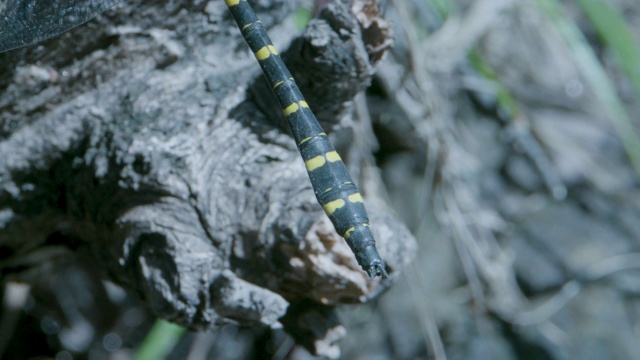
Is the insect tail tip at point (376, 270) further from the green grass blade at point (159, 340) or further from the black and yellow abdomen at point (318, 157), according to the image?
the green grass blade at point (159, 340)

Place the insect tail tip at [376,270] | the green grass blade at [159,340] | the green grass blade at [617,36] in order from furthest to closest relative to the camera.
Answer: the green grass blade at [617,36], the green grass blade at [159,340], the insect tail tip at [376,270]

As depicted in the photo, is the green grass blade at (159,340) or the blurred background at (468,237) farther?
the blurred background at (468,237)

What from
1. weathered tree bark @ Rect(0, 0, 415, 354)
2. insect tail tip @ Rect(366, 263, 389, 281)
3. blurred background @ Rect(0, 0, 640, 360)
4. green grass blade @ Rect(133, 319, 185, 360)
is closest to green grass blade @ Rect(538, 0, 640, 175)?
blurred background @ Rect(0, 0, 640, 360)

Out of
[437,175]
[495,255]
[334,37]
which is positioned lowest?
[495,255]

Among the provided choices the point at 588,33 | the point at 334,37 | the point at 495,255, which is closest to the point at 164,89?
the point at 334,37

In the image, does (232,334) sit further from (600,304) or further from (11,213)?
(600,304)

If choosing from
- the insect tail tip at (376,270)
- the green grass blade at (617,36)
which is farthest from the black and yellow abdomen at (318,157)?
the green grass blade at (617,36)

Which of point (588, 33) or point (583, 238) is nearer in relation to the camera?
point (583, 238)
